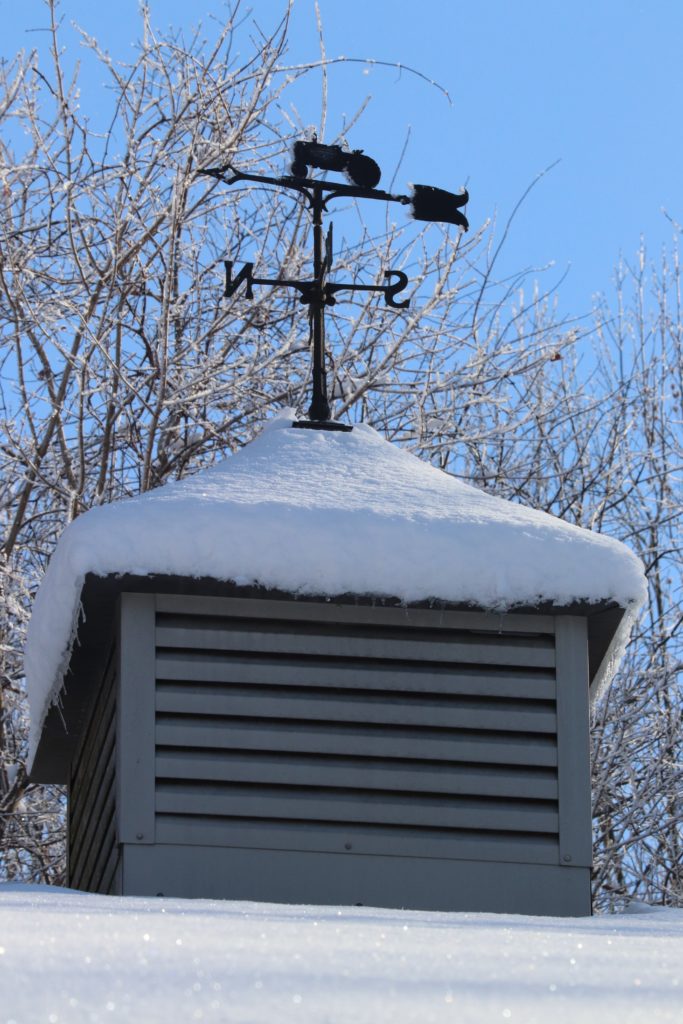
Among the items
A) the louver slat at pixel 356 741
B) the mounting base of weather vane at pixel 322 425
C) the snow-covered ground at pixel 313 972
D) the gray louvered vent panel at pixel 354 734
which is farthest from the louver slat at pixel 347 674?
the snow-covered ground at pixel 313 972

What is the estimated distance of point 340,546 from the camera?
4.42 meters

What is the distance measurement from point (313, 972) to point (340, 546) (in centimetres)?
262

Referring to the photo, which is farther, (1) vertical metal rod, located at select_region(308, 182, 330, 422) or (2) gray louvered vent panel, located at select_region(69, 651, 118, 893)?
(1) vertical metal rod, located at select_region(308, 182, 330, 422)

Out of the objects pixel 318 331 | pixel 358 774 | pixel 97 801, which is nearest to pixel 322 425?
pixel 318 331

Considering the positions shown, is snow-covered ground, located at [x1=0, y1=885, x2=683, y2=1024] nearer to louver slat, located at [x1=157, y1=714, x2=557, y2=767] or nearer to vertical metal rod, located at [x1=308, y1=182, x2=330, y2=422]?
louver slat, located at [x1=157, y1=714, x2=557, y2=767]

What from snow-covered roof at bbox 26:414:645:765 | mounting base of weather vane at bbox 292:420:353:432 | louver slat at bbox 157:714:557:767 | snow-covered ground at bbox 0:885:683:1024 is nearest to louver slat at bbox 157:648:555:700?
louver slat at bbox 157:714:557:767

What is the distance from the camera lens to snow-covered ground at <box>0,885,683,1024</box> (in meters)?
1.62

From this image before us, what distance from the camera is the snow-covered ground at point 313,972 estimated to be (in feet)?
5.30

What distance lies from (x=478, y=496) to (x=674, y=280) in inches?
478

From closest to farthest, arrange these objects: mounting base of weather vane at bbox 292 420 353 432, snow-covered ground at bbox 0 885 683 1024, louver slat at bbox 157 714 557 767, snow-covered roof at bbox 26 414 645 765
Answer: snow-covered ground at bbox 0 885 683 1024, snow-covered roof at bbox 26 414 645 765, louver slat at bbox 157 714 557 767, mounting base of weather vane at bbox 292 420 353 432

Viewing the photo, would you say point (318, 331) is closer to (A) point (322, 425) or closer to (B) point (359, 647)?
(A) point (322, 425)

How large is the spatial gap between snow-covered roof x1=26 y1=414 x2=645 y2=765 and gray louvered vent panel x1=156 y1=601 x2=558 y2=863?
0.74 ft

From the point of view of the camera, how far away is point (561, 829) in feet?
15.1

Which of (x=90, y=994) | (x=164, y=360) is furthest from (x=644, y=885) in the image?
(x=90, y=994)
